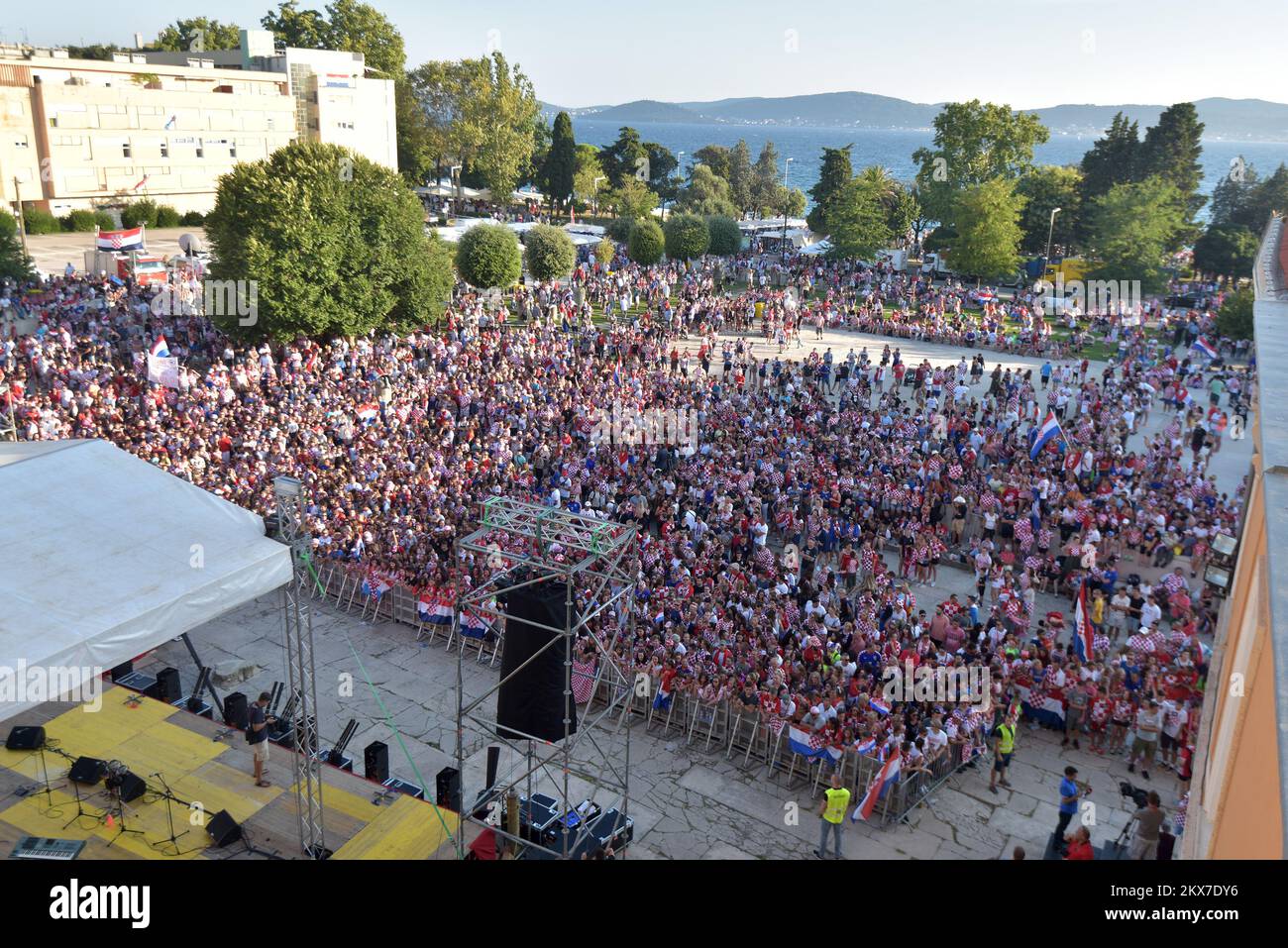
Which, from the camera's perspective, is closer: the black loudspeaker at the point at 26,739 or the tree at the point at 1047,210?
the black loudspeaker at the point at 26,739

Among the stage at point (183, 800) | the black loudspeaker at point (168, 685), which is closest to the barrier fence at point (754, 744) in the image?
the stage at point (183, 800)

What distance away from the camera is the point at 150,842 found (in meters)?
10.0

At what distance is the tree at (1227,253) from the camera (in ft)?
154

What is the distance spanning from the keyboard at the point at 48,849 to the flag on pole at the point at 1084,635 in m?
13.2

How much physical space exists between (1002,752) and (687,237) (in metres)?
37.5

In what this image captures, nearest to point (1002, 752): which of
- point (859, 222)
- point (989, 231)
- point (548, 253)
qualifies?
point (548, 253)

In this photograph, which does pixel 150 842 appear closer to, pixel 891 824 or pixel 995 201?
pixel 891 824

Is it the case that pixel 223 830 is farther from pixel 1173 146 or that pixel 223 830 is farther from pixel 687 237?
pixel 1173 146

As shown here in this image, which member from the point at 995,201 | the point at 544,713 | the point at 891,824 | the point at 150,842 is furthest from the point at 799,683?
the point at 995,201

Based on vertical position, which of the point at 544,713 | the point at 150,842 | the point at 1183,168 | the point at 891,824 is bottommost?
the point at 891,824

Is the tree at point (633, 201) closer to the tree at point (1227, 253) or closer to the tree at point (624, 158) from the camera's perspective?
the tree at point (624, 158)

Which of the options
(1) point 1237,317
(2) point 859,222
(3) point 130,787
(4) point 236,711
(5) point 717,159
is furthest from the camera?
(5) point 717,159

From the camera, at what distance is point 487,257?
126ft

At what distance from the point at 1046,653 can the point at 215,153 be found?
56.3 meters
